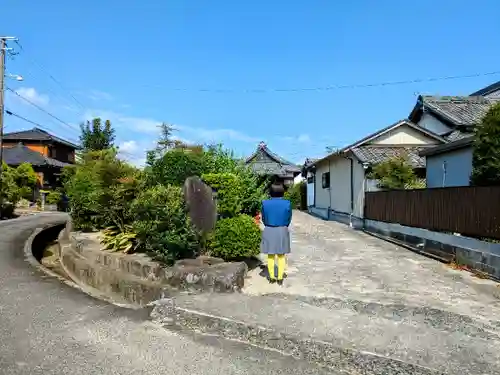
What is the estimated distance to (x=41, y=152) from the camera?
149 feet

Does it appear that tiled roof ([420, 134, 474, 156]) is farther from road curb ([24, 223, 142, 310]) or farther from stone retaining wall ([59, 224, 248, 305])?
road curb ([24, 223, 142, 310])

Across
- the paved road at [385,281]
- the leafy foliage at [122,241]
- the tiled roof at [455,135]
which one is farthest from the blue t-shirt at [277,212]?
the tiled roof at [455,135]

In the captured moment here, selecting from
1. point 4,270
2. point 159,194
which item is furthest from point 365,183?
point 4,270

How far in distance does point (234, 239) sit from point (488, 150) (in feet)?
18.9

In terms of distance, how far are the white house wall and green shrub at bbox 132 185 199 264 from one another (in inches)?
567

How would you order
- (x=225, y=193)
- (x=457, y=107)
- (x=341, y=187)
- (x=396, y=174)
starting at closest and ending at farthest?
1. (x=225, y=193)
2. (x=396, y=174)
3. (x=341, y=187)
4. (x=457, y=107)

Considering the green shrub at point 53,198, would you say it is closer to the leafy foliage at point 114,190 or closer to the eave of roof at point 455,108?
the leafy foliage at point 114,190

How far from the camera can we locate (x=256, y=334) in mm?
4727

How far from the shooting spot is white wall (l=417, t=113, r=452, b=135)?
21266mm

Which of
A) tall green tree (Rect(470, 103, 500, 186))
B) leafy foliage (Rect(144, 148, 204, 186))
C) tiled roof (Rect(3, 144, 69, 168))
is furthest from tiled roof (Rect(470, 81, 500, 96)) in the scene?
tiled roof (Rect(3, 144, 69, 168))

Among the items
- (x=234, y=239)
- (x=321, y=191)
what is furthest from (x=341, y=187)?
(x=234, y=239)

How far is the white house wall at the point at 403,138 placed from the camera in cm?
1992

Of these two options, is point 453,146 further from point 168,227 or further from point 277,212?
point 168,227

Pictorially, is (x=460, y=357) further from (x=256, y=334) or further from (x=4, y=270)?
(x=4, y=270)
